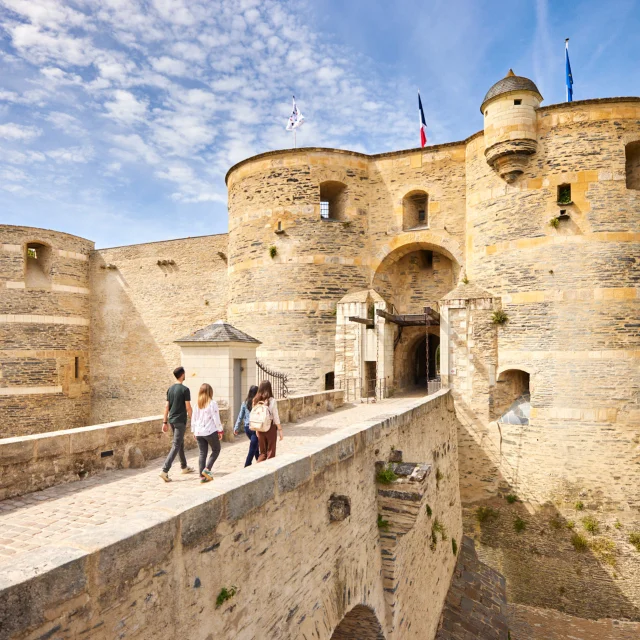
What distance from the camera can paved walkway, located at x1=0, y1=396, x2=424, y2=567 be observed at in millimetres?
3855

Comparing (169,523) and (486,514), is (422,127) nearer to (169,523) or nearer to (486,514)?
(486,514)

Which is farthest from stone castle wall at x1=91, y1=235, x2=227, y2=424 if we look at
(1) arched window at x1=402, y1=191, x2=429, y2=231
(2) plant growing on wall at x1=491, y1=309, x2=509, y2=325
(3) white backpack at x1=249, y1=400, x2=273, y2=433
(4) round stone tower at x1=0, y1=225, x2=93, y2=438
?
(3) white backpack at x1=249, y1=400, x2=273, y2=433

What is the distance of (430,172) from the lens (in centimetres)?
1611

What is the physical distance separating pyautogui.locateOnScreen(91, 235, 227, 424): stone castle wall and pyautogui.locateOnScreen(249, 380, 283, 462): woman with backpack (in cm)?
1498

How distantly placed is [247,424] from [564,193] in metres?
10.7

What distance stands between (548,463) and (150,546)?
39.9ft

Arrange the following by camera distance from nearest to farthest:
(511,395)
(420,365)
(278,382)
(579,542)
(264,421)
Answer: (264,421)
(579,542)
(511,395)
(278,382)
(420,365)

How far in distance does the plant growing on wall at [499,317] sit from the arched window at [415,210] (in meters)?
4.17

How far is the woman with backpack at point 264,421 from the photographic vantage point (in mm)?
5996

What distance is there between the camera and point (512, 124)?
13.3 m

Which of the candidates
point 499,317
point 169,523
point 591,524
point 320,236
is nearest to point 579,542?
point 591,524

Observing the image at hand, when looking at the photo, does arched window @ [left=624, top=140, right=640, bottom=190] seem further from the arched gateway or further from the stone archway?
the stone archway

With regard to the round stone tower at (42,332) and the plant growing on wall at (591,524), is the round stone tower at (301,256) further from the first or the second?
the round stone tower at (42,332)

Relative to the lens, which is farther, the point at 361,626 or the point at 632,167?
the point at 632,167
